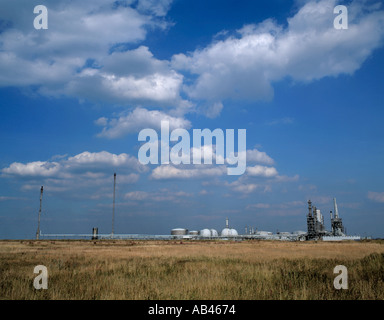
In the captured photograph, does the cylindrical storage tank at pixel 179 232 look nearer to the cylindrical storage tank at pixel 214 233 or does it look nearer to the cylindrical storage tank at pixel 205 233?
the cylindrical storage tank at pixel 205 233

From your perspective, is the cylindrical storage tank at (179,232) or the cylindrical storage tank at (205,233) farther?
the cylindrical storage tank at (179,232)

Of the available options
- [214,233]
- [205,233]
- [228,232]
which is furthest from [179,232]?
[228,232]

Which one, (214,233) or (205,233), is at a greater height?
(205,233)

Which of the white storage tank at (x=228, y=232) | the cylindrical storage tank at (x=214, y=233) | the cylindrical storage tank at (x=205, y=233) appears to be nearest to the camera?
the cylindrical storage tank at (x=205, y=233)

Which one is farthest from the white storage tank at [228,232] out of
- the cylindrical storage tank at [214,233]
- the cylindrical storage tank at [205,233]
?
the cylindrical storage tank at [205,233]

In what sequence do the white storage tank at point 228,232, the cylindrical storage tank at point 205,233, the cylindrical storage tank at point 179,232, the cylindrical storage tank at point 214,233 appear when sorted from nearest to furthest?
the cylindrical storage tank at point 205,233, the white storage tank at point 228,232, the cylindrical storage tank at point 214,233, the cylindrical storage tank at point 179,232

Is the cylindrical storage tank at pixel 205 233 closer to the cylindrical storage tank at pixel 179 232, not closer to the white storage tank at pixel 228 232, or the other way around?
the white storage tank at pixel 228 232

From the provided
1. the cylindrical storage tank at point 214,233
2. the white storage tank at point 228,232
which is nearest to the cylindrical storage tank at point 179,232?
the cylindrical storage tank at point 214,233

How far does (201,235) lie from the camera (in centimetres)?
15112

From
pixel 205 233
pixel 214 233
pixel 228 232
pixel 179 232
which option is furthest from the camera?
pixel 214 233

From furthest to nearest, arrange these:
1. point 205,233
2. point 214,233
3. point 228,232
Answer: point 214,233
point 205,233
point 228,232

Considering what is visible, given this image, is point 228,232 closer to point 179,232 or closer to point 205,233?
point 205,233
